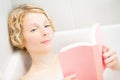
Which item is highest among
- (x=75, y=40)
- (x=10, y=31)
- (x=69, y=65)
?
(x=10, y=31)

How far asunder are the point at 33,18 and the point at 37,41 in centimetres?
11

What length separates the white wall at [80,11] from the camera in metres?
1.49

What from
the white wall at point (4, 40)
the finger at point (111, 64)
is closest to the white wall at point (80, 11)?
the white wall at point (4, 40)

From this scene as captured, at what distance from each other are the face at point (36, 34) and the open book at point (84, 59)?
92 mm

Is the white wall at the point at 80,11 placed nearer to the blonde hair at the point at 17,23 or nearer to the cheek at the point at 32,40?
the blonde hair at the point at 17,23

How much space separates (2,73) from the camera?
115 cm

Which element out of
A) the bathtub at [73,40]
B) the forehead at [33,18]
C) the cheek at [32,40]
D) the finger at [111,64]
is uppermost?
the forehead at [33,18]

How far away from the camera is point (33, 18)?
1226mm

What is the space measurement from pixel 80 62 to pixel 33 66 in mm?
226

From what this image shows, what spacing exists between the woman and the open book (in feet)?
0.13

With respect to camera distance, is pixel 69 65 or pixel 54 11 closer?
pixel 69 65

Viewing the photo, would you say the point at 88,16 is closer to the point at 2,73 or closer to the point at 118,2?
the point at 118,2

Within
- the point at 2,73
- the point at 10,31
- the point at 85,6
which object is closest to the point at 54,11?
the point at 85,6

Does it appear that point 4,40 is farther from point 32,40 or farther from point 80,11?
point 80,11
